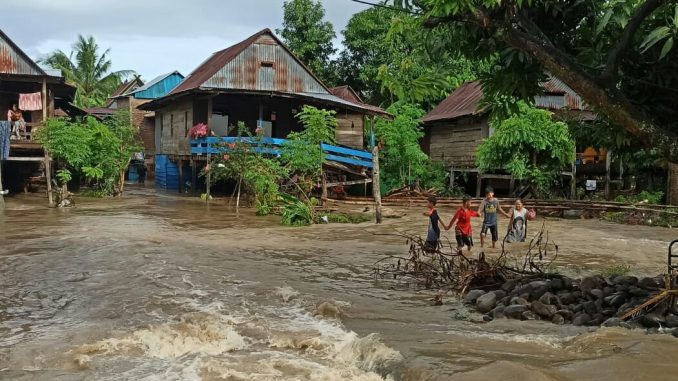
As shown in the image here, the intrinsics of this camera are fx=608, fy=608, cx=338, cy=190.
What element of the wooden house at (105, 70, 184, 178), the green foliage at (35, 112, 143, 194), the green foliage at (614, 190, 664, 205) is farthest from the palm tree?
the green foliage at (614, 190, 664, 205)

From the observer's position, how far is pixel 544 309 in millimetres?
6977

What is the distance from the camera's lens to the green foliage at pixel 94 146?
2098 centimetres

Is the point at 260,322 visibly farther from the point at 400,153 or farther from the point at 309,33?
the point at 309,33

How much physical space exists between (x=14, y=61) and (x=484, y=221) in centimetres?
1873

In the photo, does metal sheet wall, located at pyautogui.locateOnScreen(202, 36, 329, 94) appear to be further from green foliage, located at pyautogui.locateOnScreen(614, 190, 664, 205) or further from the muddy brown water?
green foliage, located at pyautogui.locateOnScreen(614, 190, 664, 205)

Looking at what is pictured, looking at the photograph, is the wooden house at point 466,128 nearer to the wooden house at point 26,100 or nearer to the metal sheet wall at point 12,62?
the wooden house at point 26,100

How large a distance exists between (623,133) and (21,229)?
13.6m

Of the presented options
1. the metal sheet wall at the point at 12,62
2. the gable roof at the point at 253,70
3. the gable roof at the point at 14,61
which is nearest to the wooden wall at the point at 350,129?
the gable roof at the point at 253,70

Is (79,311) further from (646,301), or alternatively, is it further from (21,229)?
(21,229)

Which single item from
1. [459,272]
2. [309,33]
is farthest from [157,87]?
[459,272]

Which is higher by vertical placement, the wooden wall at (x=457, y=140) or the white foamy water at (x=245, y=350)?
the wooden wall at (x=457, y=140)

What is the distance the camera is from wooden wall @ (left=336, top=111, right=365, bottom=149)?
84.6 ft

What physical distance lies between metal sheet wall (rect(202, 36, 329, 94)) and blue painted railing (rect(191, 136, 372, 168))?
269 cm

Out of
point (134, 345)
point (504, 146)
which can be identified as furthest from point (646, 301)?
point (504, 146)
